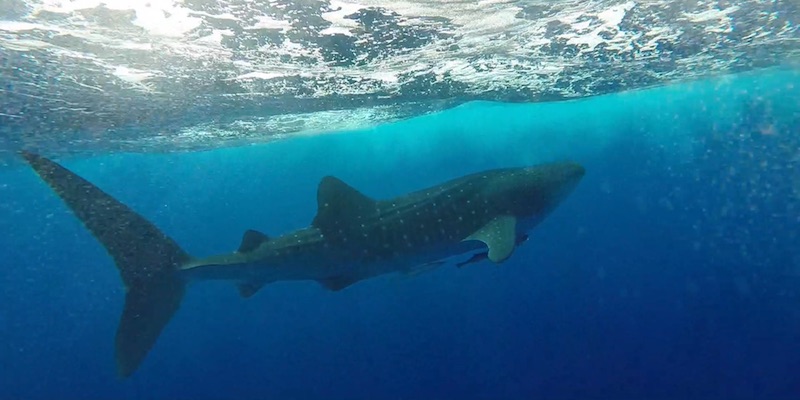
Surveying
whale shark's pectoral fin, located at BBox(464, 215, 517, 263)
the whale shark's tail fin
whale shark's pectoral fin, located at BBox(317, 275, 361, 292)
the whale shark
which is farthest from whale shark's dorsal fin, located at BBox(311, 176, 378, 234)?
the whale shark's tail fin

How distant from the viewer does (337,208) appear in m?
7.38

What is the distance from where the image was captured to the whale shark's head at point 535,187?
25.2 feet

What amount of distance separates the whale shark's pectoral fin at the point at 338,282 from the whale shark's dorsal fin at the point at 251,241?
1.15 metres

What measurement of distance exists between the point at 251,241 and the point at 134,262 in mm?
1871

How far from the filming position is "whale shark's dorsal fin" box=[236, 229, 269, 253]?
7535 mm

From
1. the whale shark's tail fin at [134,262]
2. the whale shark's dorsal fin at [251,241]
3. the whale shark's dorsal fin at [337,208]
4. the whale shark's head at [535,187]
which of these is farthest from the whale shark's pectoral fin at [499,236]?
the whale shark's tail fin at [134,262]

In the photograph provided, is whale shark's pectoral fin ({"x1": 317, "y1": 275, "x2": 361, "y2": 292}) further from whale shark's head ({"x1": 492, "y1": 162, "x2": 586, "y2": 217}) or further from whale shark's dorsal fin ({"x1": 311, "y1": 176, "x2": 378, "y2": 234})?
whale shark's head ({"x1": 492, "y1": 162, "x2": 586, "y2": 217})

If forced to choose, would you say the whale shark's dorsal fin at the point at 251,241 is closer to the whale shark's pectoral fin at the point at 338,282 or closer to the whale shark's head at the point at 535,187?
the whale shark's pectoral fin at the point at 338,282

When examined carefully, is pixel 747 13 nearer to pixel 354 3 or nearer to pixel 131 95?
pixel 354 3

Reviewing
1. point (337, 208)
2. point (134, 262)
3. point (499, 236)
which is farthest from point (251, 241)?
point (499, 236)

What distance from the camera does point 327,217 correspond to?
289 inches

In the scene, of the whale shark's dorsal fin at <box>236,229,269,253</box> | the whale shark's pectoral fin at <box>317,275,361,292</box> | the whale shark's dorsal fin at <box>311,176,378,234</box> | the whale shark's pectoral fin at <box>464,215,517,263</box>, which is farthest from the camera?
the whale shark's pectoral fin at <box>317,275,361,292</box>

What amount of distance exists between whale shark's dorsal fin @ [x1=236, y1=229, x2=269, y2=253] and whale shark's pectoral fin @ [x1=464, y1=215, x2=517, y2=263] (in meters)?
3.27

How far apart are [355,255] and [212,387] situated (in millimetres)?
38408
